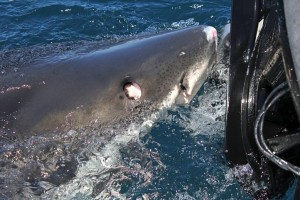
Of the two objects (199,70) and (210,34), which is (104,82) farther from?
(210,34)


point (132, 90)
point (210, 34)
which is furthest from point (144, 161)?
point (210, 34)

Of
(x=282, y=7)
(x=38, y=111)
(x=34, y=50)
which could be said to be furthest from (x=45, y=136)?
(x=282, y=7)

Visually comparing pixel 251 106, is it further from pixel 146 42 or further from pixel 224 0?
pixel 224 0

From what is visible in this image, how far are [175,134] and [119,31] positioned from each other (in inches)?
89.9

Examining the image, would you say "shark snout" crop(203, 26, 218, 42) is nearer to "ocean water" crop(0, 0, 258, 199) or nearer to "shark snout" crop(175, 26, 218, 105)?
→ "shark snout" crop(175, 26, 218, 105)

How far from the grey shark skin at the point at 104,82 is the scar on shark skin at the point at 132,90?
0.07 ft

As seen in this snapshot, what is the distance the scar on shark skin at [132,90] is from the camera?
2.85 metres

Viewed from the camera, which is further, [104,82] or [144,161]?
[144,161]

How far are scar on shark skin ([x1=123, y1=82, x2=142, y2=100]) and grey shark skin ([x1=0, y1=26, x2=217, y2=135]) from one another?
0.07 feet

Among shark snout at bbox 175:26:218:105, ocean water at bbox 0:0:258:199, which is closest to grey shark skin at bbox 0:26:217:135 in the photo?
shark snout at bbox 175:26:218:105

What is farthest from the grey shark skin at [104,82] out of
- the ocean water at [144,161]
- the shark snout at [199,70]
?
the ocean water at [144,161]

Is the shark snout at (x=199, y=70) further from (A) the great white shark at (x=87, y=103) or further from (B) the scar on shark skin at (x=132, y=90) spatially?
(B) the scar on shark skin at (x=132, y=90)

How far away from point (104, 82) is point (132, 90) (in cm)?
18

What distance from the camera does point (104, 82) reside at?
2850 mm
